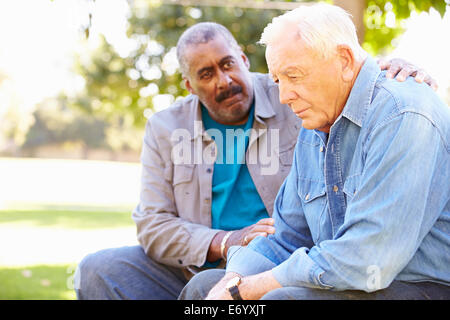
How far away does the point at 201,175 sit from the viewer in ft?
11.0

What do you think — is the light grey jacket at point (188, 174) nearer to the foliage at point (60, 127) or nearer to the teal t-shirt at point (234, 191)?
the teal t-shirt at point (234, 191)

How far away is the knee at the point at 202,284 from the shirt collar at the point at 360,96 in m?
0.90

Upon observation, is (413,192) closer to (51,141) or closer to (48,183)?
(48,183)

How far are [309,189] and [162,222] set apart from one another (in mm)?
1158

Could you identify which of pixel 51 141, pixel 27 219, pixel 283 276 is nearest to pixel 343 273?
pixel 283 276

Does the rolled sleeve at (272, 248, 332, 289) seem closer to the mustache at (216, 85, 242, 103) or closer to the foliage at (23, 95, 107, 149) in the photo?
the mustache at (216, 85, 242, 103)

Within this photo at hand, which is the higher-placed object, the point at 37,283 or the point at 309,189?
the point at 309,189

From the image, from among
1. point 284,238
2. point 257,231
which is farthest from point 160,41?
point 284,238

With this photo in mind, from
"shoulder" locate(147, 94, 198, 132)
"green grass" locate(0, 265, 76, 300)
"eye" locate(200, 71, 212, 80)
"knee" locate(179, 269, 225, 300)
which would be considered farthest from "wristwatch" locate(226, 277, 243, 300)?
"green grass" locate(0, 265, 76, 300)

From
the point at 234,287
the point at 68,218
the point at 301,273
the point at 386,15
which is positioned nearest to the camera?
the point at 301,273

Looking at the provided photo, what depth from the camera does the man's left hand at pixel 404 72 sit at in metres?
2.14

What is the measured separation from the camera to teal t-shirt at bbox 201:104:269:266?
3.29 m

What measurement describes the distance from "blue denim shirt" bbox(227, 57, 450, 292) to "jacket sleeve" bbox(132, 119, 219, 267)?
113 cm
